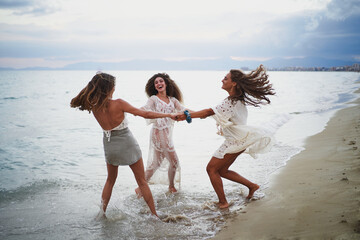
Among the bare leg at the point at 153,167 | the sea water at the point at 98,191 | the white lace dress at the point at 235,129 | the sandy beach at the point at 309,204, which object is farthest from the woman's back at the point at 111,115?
the sandy beach at the point at 309,204

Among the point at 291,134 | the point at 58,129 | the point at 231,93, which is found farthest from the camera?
the point at 58,129

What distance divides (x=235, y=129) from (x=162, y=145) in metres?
1.52

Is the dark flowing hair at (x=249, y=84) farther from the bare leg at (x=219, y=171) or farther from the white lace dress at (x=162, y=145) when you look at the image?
the white lace dress at (x=162, y=145)

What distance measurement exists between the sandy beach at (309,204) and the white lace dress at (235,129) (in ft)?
3.14

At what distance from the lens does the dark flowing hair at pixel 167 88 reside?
567 cm

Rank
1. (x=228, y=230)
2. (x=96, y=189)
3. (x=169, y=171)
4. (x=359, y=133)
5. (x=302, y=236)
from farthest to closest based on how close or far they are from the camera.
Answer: (x=359, y=133) → (x=96, y=189) → (x=169, y=171) → (x=228, y=230) → (x=302, y=236)

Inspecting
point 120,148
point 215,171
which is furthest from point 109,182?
point 215,171

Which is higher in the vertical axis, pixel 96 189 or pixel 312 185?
pixel 312 185

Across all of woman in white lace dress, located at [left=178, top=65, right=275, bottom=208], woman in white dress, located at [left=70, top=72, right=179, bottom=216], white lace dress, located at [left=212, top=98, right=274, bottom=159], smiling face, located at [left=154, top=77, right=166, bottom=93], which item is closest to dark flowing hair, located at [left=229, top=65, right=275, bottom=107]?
woman in white lace dress, located at [left=178, top=65, right=275, bottom=208]

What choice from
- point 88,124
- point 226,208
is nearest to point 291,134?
point 226,208

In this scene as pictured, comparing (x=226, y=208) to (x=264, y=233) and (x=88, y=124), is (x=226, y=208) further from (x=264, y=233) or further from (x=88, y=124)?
(x=88, y=124)

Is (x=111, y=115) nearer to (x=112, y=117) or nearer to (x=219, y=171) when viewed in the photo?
(x=112, y=117)

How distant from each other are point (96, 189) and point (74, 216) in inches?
54.7

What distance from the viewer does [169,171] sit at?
226 inches
